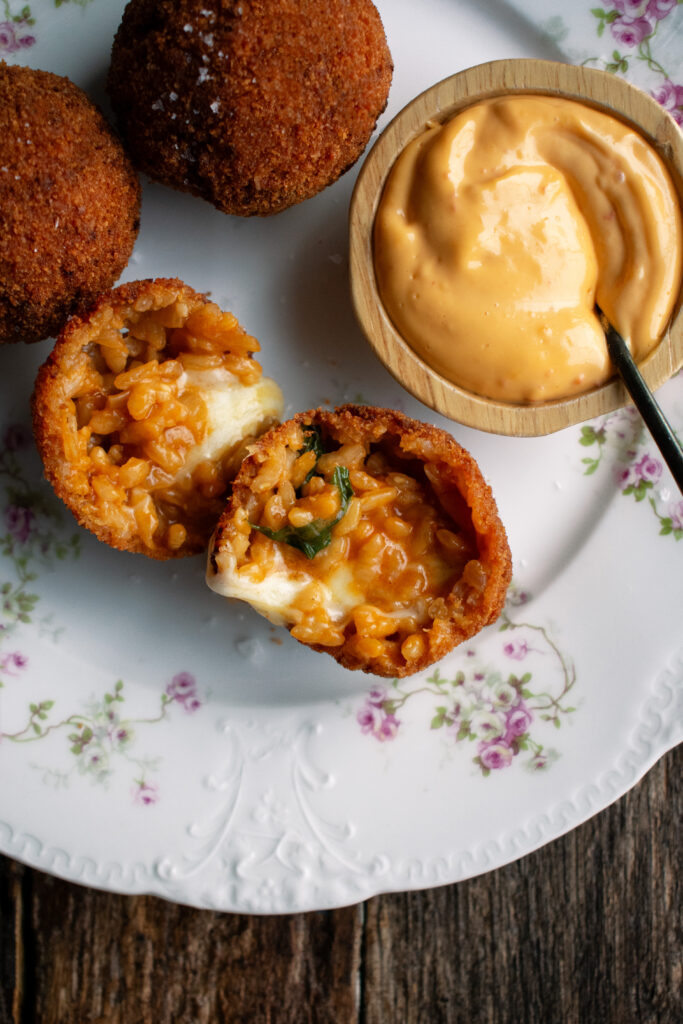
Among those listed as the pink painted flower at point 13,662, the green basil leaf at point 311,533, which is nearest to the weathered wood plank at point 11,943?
the pink painted flower at point 13,662

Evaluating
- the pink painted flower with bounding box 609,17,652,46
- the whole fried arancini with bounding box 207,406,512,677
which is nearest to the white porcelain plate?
the pink painted flower with bounding box 609,17,652,46

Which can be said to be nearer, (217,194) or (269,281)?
(217,194)

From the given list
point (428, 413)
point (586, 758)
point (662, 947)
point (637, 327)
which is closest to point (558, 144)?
point (637, 327)

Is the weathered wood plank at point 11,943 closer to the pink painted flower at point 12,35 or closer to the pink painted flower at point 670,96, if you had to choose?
the pink painted flower at point 12,35

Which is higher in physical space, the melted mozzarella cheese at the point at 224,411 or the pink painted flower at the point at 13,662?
the melted mozzarella cheese at the point at 224,411

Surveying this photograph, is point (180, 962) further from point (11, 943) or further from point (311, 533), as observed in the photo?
point (311, 533)

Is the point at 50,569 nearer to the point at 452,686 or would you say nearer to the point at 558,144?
the point at 452,686
